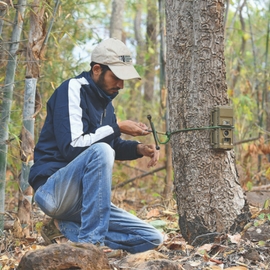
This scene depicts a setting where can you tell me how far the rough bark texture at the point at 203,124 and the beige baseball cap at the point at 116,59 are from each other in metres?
0.33

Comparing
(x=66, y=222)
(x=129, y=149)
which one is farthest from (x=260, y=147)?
(x=66, y=222)

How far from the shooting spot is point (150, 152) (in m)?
3.90

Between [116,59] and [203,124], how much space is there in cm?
73

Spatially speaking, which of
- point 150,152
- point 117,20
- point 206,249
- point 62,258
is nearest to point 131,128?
point 150,152

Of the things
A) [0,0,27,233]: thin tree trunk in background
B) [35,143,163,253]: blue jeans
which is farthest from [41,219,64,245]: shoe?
[0,0,27,233]: thin tree trunk in background

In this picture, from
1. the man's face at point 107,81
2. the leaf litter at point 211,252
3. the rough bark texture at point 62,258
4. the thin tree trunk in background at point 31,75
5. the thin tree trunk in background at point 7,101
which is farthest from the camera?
the thin tree trunk in background at point 31,75

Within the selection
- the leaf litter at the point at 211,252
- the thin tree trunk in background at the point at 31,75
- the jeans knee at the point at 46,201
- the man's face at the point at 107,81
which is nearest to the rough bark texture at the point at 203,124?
the leaf litter at the point at 211,252

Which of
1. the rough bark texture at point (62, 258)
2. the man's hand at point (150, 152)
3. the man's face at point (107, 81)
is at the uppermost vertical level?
the man's face at point (107, 81)

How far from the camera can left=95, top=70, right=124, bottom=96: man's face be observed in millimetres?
3762

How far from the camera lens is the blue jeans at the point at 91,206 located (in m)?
3.50

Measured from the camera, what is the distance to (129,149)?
159 inches

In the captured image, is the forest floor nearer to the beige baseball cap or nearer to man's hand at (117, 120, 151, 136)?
man's hand at (117, 120, 151, 136)

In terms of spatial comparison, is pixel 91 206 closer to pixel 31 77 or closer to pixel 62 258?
pixel 62 258

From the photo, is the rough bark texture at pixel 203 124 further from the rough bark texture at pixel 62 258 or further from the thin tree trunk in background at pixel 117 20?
the thin tree trunk in background at pixel 117 20
